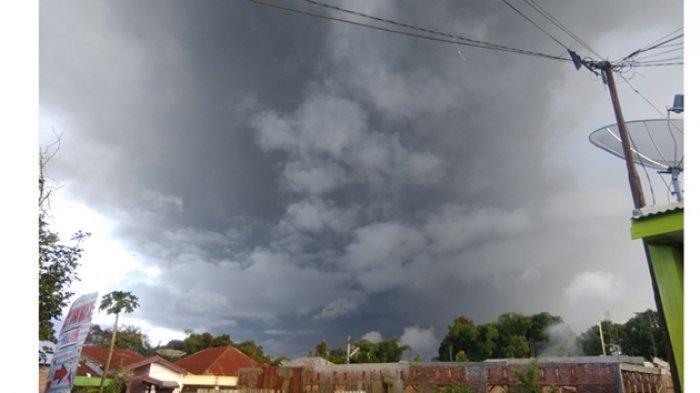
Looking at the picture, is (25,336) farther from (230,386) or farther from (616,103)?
(230,386)

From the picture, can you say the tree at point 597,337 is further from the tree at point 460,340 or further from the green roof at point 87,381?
the green roof at point 87,381

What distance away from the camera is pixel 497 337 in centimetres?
4788

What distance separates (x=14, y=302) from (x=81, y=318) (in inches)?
163

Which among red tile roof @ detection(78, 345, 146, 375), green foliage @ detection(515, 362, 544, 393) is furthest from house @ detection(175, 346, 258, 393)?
green foliage @ detection(515, 362, 544, 393)

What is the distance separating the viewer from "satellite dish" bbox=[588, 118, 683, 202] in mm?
7554

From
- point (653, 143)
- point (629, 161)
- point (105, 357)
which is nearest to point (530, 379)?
point (629, 161)

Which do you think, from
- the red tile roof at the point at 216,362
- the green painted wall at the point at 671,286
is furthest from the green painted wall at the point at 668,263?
the red tile roof at the point at 216,362

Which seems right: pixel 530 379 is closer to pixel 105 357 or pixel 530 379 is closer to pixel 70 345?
pixel 70 345

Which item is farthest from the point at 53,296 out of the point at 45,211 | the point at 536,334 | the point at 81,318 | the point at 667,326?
the point at 536,334

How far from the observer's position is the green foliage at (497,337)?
4662 cm

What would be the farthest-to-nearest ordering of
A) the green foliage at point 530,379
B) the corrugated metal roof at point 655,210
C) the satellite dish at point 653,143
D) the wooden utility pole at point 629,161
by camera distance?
the green foliage at point 530,379
the wooden utility pole at point 629,161
the satellite dish at point 653,143
the corrugated metal roof at point 655,210

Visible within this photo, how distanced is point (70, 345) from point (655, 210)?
7766mm

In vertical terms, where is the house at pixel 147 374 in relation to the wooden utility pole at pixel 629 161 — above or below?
below

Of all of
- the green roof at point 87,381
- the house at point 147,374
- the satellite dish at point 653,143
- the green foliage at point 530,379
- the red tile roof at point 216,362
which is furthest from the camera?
the red tile roof at point 216,362
